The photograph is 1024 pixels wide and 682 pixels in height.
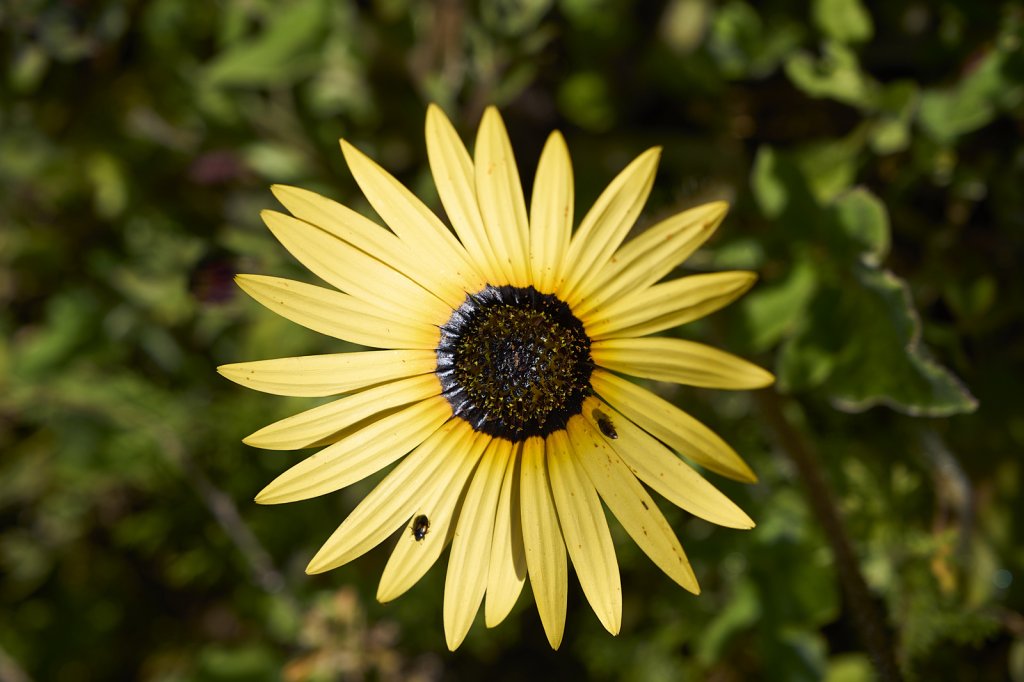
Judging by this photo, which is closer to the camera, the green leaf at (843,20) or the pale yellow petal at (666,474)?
the pale yellow petal at (666,474)

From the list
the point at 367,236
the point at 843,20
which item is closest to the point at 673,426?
the point at 367,236

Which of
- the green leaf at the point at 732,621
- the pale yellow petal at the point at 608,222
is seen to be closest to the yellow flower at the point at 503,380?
the pale yellow petal at the point at 608,222

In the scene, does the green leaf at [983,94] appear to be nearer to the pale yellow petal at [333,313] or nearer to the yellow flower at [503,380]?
the yellow flower at [503,380]

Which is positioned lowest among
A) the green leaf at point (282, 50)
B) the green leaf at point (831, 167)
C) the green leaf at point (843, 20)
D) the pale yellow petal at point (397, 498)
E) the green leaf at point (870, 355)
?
the green leaf at point (870, 355)

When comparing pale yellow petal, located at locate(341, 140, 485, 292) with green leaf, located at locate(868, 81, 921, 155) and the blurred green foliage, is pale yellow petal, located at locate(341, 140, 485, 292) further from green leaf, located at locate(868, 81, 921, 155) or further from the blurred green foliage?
green leaf, located at locate(868, 81, 921, 155)

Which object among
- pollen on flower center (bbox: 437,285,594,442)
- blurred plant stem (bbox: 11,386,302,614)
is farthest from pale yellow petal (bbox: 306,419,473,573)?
blurred plant stem (bbox: 11,386,302,614)

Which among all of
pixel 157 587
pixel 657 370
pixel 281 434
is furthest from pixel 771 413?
pixel 157 587
